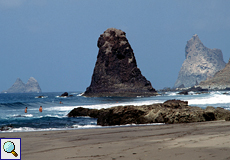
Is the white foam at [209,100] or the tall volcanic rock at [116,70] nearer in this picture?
the white foam at [209,100]

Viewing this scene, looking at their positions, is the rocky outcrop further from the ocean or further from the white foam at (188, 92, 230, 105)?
the white foam at (188, 92, 230, 105)

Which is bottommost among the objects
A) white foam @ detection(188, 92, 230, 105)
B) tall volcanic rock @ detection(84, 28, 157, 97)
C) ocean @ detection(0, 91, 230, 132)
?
ocean @ detection(0, 91, 230, 132)

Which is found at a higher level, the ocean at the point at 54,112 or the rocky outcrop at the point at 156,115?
the rocky outcrop at the point at 156,115

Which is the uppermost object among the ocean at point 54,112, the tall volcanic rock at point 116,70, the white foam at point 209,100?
the tall volcanic rock at point 116,70

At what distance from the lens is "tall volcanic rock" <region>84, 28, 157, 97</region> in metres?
99.0

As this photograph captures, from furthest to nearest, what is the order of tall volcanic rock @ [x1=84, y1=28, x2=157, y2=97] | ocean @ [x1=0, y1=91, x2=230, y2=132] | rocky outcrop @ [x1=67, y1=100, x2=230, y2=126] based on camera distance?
tall volcanic rock @ [x1=84, y1=28, x2=157, y2=97] → ocean @ [x1=0, y1=91, x2=230, y2=132] → rocky outcrop @ [x1=67, y1=100, x2=230, y2=126]

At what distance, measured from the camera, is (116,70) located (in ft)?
338

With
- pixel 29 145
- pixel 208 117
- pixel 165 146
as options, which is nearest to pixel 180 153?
pixel 165 146

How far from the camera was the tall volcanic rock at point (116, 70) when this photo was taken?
99000mm

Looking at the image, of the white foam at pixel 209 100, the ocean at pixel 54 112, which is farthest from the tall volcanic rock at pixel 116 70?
the white foam at pixel 209 100

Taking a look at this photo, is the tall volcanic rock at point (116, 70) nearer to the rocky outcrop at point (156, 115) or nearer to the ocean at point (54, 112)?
the ocean at point (54, 112)

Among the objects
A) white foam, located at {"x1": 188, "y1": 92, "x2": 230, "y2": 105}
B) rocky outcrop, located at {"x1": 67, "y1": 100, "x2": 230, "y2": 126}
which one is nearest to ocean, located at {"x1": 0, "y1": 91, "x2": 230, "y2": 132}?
white foam, located at {"x1": 188, "y1": 92, "x2": 230, "y2": 105}

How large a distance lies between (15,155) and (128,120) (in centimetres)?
1153

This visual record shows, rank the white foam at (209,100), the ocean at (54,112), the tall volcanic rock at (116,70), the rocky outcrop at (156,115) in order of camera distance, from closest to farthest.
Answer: the rocky outcrop at (156,115), the ocean at (54,112), the white foam at (209,100), the tall volcanic rock at (116,70)
